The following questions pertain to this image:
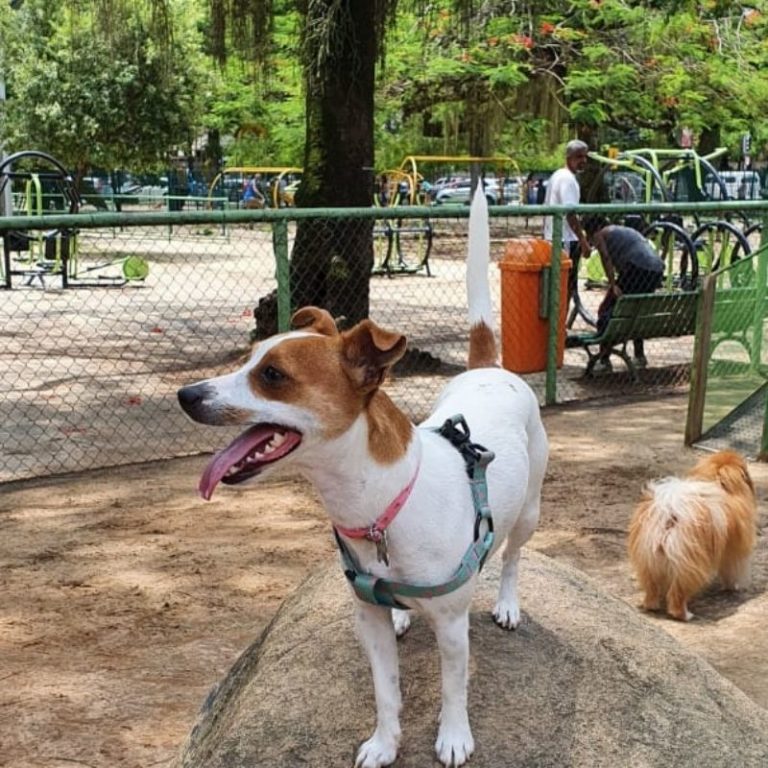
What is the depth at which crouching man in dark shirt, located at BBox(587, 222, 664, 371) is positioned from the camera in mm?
9969

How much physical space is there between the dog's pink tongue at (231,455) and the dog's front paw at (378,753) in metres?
0.75

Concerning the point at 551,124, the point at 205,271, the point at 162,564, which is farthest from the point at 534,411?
the point at 551,124

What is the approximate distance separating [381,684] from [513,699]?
1.36 feet

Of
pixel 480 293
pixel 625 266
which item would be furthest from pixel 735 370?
pixel 480 293

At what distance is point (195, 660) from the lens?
14.3 feet

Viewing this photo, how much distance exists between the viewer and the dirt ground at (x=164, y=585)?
392cm

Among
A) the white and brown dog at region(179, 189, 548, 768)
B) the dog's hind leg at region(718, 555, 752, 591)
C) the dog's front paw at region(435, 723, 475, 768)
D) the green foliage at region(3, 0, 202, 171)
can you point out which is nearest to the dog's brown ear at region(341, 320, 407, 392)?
the white and brown dog at region(179, 189, 548, 768)

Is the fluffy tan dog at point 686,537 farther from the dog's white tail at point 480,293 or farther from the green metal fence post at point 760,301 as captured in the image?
the green metal fence post at point 760,301

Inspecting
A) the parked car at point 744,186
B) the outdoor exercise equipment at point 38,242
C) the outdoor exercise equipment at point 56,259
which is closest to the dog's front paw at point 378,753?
the outdoor exercise equipment at point 38,242

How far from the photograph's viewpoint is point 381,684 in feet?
8.41

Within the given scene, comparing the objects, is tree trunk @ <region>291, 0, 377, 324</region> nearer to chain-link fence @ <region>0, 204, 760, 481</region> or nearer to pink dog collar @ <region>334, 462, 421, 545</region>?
chain-link fence @ <region>0, 204, 760, 481</region>

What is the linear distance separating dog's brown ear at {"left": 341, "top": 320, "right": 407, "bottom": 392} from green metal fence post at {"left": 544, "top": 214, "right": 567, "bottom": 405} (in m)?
6.28

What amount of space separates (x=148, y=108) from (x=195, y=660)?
74.0 ft

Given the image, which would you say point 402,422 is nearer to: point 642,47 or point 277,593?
point 277,593
